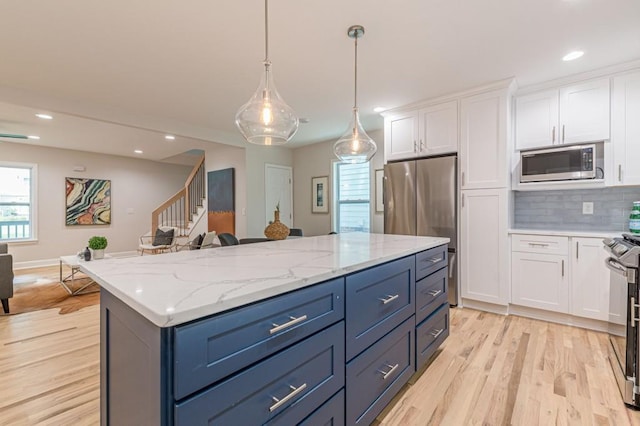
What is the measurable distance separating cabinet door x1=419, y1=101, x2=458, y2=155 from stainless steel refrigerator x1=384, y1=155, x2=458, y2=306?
14 cm

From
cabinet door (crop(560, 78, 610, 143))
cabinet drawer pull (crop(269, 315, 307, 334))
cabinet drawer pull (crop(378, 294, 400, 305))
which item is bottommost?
cabinet drawer pull (crop(378, 294, 400, 305))

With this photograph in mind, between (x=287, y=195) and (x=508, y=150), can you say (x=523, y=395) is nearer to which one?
(x=508, y=150)

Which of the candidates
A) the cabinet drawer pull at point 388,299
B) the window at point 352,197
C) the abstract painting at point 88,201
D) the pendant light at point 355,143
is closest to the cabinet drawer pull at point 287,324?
the cabinet drawer pull at point 388,299

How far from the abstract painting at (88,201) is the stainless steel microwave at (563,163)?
819 cm

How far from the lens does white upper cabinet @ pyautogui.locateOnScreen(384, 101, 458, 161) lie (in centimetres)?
347

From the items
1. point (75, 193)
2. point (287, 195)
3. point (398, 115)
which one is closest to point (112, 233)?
point (75, 193)

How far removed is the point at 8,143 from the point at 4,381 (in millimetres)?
6034

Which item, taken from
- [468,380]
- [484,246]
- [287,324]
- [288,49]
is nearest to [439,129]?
[484,246]

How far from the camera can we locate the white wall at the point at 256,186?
18.0 feet

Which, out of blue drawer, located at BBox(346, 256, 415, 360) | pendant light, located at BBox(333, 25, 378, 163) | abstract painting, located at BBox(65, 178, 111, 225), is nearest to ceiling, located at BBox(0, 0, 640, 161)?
pendant light, located at BBox(333, 25, 378, 163)

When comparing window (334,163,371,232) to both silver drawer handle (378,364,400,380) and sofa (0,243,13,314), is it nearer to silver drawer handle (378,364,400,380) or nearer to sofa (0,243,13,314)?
silver drawer handle (378,364,400,380)

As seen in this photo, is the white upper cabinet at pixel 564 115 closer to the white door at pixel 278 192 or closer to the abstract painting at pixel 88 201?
the white door at pixel 278 192

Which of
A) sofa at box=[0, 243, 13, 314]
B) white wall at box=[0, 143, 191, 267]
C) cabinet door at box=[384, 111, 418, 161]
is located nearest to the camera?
sofa at box=[0, 243, 13, 314]

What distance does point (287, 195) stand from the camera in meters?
6.24
